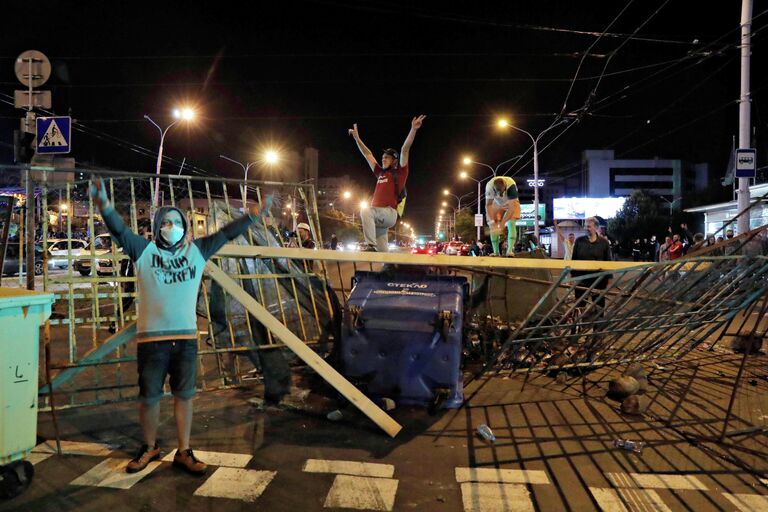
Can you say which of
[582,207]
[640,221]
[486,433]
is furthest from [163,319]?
[582,207]

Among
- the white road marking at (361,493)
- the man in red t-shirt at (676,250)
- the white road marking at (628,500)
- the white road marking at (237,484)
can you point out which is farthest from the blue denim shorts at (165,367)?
the man in red t-shirt at (676,250)

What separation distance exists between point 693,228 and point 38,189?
5731 cm

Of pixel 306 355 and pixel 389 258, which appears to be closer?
pixel 306 355

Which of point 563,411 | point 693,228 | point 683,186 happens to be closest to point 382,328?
point 563,411

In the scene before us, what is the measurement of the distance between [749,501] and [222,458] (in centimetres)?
373

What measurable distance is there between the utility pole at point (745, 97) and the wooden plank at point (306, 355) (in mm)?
11798

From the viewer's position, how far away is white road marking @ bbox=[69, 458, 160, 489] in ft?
11.2

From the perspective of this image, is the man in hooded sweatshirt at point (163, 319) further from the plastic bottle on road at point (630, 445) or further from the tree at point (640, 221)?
the tree at point (640, 221)

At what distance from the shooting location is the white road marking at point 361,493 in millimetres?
3199

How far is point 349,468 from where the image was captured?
12.2 ft

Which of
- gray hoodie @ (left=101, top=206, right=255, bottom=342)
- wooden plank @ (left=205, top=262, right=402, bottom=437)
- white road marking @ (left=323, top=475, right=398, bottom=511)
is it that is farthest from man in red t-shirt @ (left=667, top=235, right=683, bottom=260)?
gray hoodie @ (left=101, top=206, right=255, bottom=342)

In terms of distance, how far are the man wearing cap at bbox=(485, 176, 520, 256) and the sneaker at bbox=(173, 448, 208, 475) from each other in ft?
17.5

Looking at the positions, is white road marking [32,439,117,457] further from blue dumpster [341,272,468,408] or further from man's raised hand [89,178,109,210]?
blue dumpster [341,272,468,408]

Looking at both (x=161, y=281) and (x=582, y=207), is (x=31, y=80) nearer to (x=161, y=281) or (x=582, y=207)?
(x=161, y=281)
